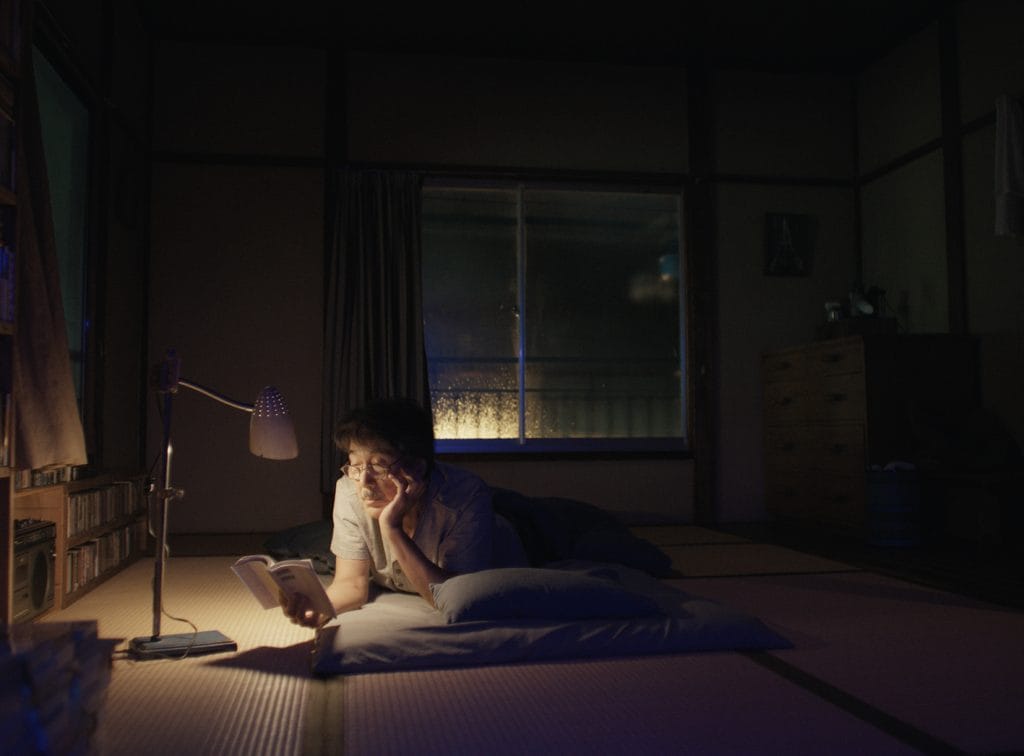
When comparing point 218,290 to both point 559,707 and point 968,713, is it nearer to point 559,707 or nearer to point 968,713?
point 559,707

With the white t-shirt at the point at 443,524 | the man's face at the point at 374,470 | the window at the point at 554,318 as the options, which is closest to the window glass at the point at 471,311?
the window at the point at 554,318

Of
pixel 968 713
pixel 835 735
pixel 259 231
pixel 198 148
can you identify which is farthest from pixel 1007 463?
pixel 198 148

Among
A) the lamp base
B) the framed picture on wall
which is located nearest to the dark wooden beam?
the framed picture on wall

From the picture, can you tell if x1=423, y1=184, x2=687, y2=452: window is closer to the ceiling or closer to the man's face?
the ceiling

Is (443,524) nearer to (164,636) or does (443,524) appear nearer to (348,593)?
(348,593)

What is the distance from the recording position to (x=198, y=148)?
4512mm

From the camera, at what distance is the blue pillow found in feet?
6.21

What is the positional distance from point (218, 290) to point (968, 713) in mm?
4058

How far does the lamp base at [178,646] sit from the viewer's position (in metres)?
1.85

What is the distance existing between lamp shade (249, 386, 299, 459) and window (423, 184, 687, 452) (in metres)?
2.82

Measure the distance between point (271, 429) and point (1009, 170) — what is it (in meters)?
3.45

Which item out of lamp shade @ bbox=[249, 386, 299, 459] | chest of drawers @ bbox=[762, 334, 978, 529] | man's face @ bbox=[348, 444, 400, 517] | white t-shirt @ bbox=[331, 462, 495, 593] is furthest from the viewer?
chest of drawers @ bbox=[762, 334, 978, 529]

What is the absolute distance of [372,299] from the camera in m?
4.56

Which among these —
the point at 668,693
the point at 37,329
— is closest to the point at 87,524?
the point at 37,329
